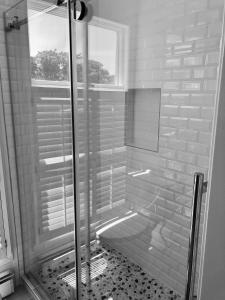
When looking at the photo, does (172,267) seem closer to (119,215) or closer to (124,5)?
(119,215)

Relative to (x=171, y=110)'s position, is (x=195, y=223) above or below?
below

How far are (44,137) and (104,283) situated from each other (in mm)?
1129

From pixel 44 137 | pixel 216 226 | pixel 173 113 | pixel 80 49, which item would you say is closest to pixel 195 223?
pixel 216 226

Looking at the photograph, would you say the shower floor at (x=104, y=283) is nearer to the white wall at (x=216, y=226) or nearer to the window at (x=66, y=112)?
the window at (x=66, y=112)

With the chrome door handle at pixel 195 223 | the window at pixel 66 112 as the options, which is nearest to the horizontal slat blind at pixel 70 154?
the window at pixel 66 112

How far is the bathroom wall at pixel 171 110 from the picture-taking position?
1.38 m

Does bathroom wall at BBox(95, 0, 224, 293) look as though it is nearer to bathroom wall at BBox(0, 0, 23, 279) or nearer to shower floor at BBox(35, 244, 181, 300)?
shower floor at BBox(35, 244, 181, 300)

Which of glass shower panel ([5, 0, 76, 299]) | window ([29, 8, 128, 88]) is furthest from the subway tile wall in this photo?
glass shower panel ([5, 0, 76, 299])

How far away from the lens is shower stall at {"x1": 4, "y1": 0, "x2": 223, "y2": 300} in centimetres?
147

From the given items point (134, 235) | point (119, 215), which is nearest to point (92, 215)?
point (119, 215)

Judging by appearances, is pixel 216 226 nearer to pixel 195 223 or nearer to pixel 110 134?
pixel 195 223

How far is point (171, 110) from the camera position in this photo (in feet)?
5.20

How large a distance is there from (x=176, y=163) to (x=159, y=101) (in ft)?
1.37

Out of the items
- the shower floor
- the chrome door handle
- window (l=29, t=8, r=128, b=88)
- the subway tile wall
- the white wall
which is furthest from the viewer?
the shower floor
